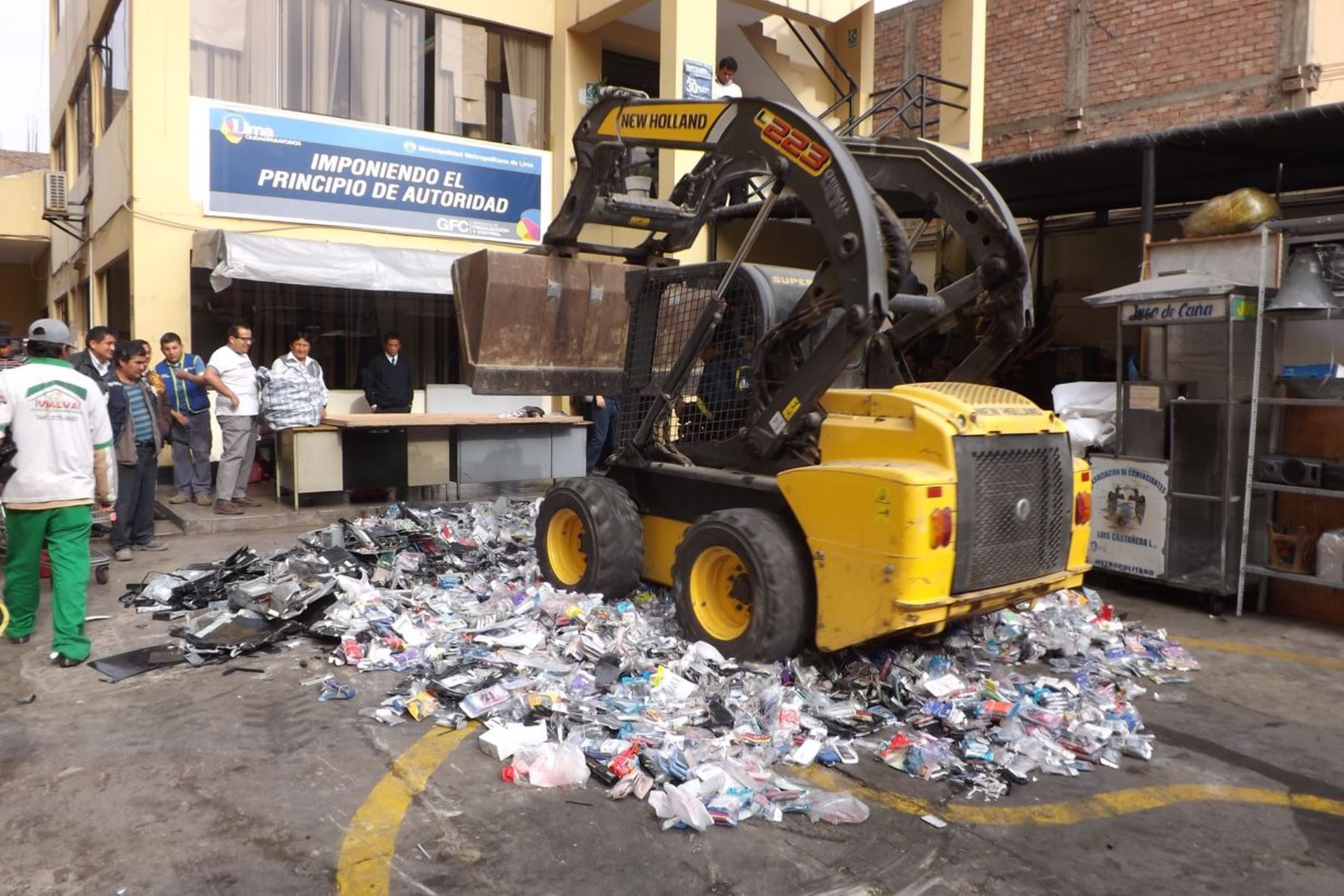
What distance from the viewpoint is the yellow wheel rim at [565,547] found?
636 cm

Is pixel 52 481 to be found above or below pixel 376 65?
below

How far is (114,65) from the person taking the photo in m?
13.0

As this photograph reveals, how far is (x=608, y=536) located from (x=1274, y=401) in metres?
4.60

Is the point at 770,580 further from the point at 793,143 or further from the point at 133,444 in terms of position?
the point at 133,444

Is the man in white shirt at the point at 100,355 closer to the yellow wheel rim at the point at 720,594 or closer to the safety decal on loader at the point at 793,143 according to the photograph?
the yellow wheel rim at the point at 720,594

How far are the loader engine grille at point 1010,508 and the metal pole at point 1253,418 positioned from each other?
8.14ft

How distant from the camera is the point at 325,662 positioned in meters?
5.34

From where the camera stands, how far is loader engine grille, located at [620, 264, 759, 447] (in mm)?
5691

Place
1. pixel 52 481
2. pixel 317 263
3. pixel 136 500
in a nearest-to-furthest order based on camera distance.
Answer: pixel 52 481 → pixel 136 500 → pixel 317 263

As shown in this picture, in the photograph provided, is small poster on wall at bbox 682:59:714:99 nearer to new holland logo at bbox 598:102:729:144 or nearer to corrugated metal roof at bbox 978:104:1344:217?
corrugated metal roof at bbox 978:104:1344:217

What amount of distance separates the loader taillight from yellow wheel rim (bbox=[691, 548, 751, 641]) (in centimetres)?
117

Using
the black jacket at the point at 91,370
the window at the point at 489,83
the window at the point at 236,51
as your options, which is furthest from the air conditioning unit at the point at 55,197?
the black jacket at the point at 91,370

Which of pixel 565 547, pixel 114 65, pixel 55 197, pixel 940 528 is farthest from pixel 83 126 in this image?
pixel 940 528

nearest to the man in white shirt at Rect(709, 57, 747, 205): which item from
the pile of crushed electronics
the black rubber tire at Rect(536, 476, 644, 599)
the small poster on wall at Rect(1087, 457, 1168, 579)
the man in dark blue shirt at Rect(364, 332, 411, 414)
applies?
the man in dark blue shirt at Rect(364, 332, 411, 414)
